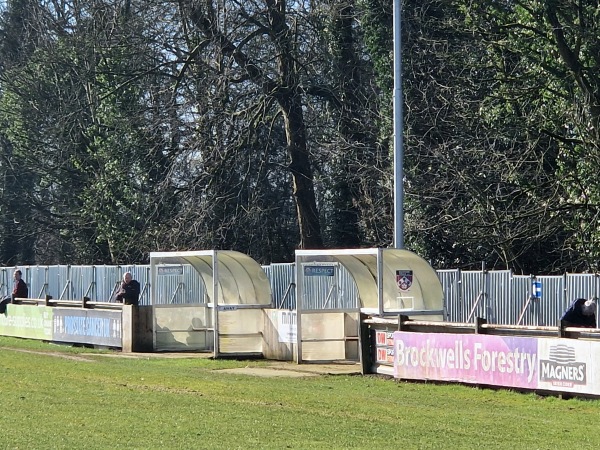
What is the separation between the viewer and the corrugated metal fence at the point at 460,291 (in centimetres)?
2697

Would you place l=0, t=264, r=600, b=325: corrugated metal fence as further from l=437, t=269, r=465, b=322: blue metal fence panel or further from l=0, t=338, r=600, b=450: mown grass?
l=0, t=338, r=600, b=450: mown grass

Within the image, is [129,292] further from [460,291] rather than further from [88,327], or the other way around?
[460,291]

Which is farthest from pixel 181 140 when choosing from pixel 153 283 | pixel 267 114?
pixel 153 283

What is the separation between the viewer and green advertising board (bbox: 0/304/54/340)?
32.3 m

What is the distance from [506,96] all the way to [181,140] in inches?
468

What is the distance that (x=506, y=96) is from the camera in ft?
97.6

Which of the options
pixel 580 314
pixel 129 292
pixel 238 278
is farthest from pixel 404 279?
pixel 129 292

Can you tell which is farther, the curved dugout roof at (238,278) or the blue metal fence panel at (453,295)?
the blue metal fence panel at (453,295)

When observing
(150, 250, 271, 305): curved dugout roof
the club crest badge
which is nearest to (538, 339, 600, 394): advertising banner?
the club crest badge

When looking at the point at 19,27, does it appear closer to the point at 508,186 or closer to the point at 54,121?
the point at 54,121

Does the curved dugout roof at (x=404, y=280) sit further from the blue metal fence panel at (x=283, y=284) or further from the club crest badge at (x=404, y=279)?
the blue metal fence panel at (x=283, y=284)

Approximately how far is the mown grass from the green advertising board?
10165 millimetres

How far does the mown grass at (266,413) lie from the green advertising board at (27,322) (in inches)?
400

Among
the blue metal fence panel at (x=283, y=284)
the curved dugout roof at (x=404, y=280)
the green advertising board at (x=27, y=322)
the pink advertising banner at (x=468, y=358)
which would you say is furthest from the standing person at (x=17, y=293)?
the pink advertising banner at (x=468, y=358)
